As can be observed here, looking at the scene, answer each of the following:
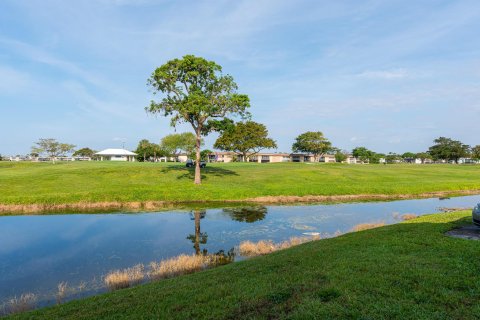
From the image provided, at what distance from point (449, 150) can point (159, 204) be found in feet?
537

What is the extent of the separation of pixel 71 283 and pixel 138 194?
2471 centimetres

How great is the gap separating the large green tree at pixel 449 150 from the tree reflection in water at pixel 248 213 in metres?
155

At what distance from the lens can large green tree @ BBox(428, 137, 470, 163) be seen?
6004 inches

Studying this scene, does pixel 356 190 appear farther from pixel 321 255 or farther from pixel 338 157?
pixel 338 157

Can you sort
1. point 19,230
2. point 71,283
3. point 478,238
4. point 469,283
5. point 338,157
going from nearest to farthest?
1. point 469,283
2. point 478,238
3. point 71,283
4. point 19,230
5. point 338,157

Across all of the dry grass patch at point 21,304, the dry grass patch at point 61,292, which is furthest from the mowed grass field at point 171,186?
the dry grass patch at point 21,304

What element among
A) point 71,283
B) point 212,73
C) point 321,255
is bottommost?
point 71,283

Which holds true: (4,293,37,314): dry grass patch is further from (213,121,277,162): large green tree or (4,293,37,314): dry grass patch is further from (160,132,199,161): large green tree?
(160,132,199,161): large green tree

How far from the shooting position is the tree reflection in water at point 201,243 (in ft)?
57.4

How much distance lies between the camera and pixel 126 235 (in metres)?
23.5

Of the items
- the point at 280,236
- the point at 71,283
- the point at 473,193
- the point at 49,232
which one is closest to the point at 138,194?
the point at 49,232

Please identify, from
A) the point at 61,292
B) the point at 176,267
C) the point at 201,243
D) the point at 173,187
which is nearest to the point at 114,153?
the point at 173,187

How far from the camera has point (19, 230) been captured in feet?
81.0

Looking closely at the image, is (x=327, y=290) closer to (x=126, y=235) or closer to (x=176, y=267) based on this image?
(x=176, y=267)
